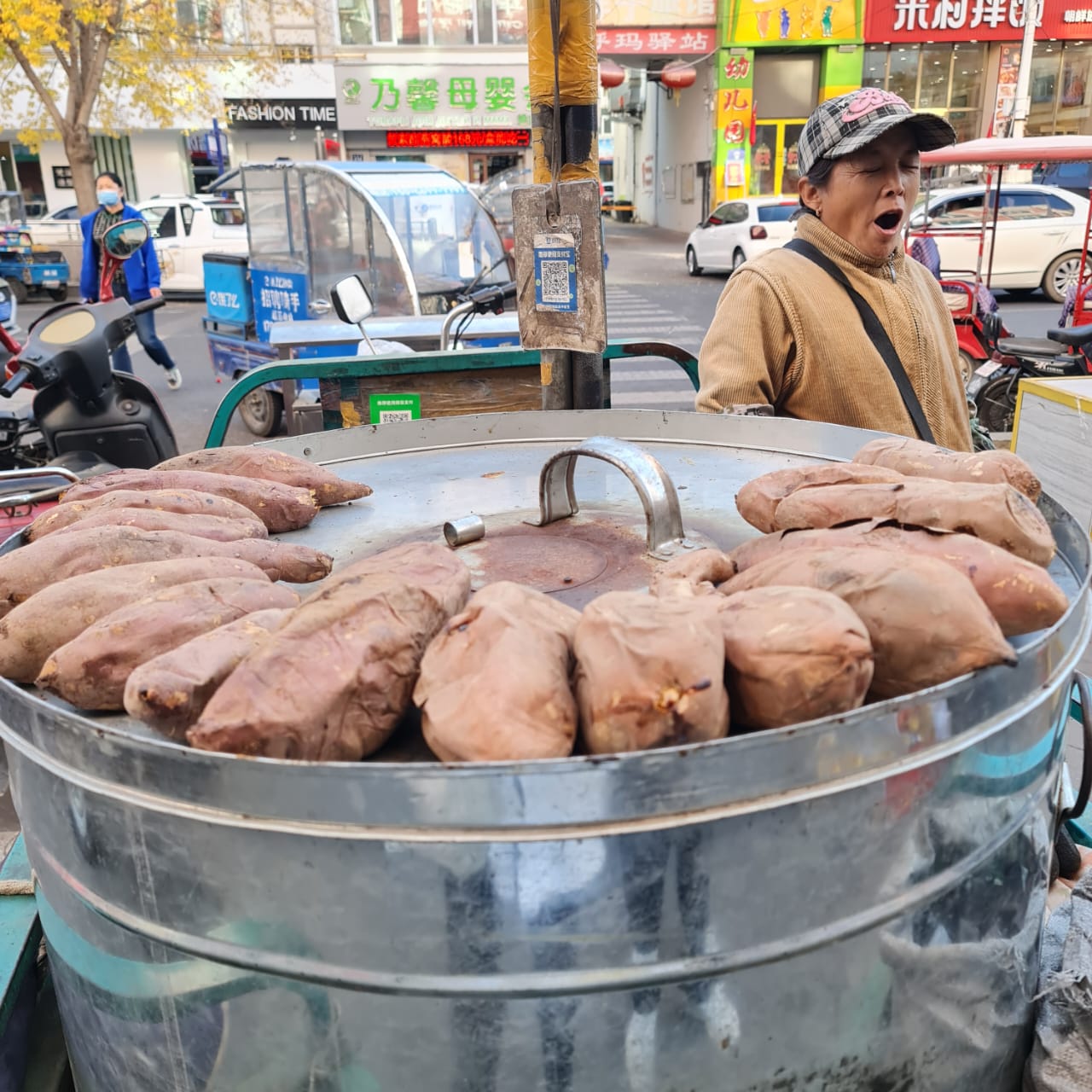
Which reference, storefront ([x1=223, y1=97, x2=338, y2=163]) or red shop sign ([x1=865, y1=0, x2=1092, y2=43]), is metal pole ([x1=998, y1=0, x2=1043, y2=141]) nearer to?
red shop sign ([x1=865, y1=0, x2=1092, y2=43])

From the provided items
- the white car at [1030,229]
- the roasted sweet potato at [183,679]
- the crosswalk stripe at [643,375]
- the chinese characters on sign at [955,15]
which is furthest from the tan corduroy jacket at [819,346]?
the chinese characters on sign at [955,15]

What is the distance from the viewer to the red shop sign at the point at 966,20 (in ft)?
75.8

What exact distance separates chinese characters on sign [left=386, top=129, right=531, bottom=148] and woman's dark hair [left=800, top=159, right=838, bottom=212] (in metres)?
26.5

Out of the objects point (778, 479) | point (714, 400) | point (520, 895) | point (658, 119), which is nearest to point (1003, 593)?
point (778, 479)

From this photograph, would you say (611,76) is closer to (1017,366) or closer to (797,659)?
(1017,366)

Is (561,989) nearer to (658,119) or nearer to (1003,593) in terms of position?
(1003,593)

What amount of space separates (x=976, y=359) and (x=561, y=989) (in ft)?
28.5

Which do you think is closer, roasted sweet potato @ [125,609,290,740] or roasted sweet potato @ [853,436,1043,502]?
roasted sweet potato @ [125,609,290,740]

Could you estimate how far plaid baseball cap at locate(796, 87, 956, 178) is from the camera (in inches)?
102

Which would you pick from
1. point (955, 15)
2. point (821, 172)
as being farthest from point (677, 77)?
point (821, 172)

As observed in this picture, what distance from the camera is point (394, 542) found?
1914mm

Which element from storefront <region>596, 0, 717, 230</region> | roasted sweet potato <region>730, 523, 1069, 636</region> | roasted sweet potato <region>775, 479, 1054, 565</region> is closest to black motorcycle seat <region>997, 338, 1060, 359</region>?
roasted sweet potato <region>775, 479, 1054, 565</region>

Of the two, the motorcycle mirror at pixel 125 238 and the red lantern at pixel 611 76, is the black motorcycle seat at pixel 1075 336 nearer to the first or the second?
the motorcycle mirror at pixel 125 238

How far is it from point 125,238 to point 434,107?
20368 mm
